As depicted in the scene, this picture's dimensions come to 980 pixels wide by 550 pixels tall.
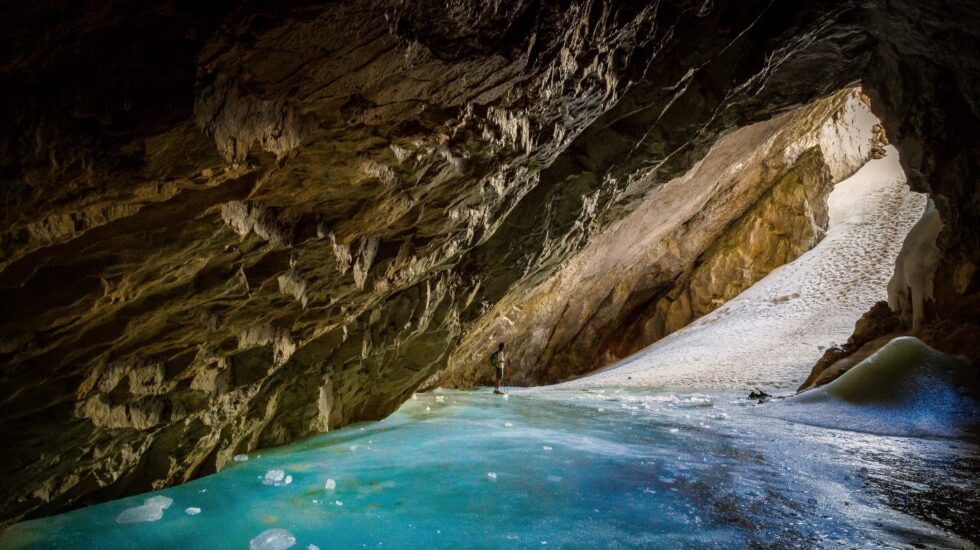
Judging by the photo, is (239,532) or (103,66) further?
(239,532)

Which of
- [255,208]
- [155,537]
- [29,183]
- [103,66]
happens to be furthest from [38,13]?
[155,537]

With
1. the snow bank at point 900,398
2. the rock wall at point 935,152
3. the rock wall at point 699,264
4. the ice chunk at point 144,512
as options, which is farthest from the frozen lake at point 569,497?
the rock wall at point 699,264

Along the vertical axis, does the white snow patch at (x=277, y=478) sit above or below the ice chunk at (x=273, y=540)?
below

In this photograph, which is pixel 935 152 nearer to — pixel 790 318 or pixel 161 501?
pixel 161 501

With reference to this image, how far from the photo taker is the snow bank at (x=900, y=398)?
18.3ft

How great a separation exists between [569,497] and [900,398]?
5.69 meters

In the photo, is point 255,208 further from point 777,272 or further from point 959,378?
point 777,272

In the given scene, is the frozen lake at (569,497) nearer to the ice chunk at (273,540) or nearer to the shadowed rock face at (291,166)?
the ice chunk at (273,540)

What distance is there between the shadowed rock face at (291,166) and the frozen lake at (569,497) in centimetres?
65

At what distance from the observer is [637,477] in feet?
12.7

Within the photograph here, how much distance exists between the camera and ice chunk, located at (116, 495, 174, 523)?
9.91 ft

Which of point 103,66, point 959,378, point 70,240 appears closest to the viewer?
point 103,66

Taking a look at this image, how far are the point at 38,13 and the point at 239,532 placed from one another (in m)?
2.73

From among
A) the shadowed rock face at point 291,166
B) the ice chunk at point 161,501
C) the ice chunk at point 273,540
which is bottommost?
the ice chunk at point 161,501
